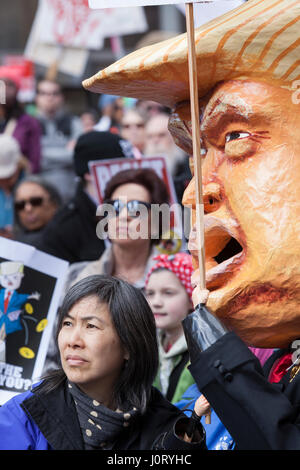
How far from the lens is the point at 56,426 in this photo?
224 centimetres

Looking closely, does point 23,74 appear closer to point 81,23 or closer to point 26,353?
point 81,23

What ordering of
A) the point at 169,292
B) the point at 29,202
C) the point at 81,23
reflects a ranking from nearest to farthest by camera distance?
the point at 169,292 → the point at 29,202 → the point at 81,23

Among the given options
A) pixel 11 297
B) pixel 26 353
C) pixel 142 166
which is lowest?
pixel 26 353

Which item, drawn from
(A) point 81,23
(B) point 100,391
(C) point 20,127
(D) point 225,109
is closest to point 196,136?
(D) point 225,109

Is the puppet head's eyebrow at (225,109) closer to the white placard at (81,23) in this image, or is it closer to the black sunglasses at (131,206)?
the black sunglasses at (131,206)

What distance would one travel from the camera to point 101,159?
4.36 meters

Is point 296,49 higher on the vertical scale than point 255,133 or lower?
higher

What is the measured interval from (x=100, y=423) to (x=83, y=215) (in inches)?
87.9

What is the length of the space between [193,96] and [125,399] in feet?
3.15

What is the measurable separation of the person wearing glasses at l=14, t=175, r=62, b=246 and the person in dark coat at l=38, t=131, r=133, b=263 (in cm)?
37

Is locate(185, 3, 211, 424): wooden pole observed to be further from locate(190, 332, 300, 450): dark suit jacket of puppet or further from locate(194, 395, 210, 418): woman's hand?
locate(190, 332, 300, 450): dark suit jacket of puppet

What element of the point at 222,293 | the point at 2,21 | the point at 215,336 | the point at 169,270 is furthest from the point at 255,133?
the point at 2,21

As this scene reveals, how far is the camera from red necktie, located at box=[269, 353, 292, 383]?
2.33 meters

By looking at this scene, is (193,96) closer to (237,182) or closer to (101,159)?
(237,182)
